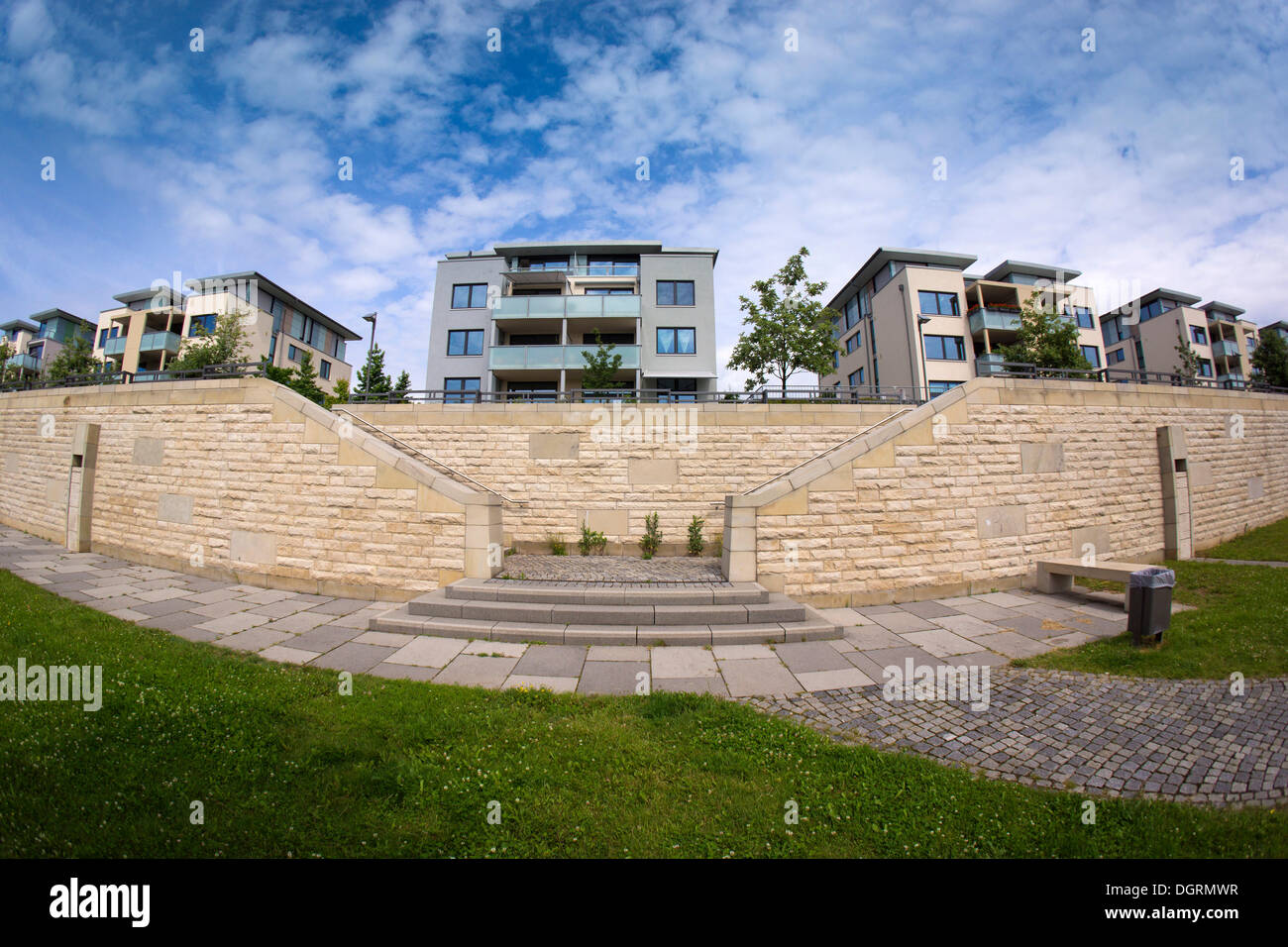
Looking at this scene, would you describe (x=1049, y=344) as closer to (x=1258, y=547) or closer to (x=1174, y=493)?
(x=1258, y=547)

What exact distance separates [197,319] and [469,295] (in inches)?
971

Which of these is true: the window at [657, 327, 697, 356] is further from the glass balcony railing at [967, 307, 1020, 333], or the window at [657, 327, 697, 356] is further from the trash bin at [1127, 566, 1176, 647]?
the trash bin at [1127, 566, 1176, 647]

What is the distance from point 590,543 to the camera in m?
12.3

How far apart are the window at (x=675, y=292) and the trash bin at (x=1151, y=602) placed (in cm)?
2365

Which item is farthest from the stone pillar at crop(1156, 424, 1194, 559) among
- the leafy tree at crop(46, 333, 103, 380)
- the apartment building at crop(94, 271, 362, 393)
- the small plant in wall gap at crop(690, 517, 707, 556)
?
the leafy tree at crop(46, 333, 103, 380)

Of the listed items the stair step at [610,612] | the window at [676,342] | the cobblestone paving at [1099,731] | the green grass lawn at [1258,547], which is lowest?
the cobblestone paving at [1099,731]

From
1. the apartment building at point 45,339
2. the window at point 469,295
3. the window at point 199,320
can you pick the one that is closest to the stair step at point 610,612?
the window at point 469,295

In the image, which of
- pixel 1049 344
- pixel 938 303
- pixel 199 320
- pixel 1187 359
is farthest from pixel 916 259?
pixel 199 320

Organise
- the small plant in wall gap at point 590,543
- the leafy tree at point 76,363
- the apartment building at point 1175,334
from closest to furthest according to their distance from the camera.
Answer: the small plant in wall gap at point 590,543 → the leafy tree at point 76,363 → the apartment building at point 1175,334

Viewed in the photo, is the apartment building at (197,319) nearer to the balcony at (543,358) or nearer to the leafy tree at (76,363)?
the leafy tree at (76,363)

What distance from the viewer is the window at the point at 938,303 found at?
31328 mm

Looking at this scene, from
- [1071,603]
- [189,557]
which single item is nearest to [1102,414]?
[1071,603]

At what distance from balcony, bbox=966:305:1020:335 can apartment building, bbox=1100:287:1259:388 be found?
1995 centimetres
